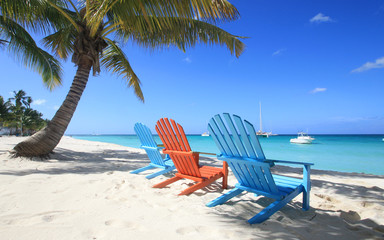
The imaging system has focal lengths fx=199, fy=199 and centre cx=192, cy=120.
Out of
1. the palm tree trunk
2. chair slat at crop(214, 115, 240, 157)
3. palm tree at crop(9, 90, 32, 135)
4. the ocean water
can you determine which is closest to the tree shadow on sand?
the palm tree trunk

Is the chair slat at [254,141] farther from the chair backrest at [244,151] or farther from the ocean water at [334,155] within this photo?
the ocean water at [334,155]

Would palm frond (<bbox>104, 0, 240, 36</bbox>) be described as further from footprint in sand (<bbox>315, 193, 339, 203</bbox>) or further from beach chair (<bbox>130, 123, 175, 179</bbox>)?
footprint in sand (<bbox>315, 193, 339, 203</bbox>)

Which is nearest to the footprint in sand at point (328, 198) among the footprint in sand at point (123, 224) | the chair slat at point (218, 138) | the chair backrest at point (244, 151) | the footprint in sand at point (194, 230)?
the chair backrest at point (244, 151)

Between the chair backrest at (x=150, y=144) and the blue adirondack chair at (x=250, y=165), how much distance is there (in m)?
1.80

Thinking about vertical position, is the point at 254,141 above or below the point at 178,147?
above

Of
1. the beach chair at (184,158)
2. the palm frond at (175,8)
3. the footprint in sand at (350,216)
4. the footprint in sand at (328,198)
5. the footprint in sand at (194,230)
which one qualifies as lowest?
the footprint in sand at (328,198)

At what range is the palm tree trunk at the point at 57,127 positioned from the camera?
17.5 ft

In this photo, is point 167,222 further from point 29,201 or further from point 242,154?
point 29,201

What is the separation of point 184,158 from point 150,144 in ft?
4.58

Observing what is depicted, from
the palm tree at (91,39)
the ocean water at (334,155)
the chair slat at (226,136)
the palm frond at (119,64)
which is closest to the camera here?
the chair slat at (226,136)

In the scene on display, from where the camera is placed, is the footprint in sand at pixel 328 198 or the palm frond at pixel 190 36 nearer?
the footprint in sand at pixel 328 198

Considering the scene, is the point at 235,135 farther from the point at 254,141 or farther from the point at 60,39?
the point at 60,39

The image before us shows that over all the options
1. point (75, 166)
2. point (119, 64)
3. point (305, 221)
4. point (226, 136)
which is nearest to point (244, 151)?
point (226, 136)

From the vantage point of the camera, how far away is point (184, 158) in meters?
3.02
